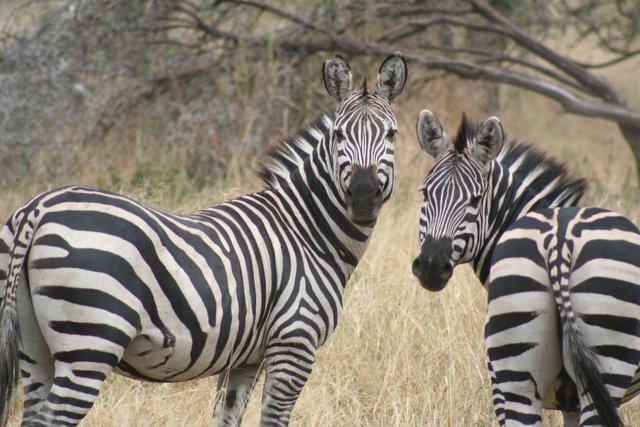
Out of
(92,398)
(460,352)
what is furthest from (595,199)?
(92,398)

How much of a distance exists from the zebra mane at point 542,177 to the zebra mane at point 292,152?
0.95 metres

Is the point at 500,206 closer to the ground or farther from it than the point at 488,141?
closer to the ground

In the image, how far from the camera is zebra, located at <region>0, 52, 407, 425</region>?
10.6 ft

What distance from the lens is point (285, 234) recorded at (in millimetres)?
4145

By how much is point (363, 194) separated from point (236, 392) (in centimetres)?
118

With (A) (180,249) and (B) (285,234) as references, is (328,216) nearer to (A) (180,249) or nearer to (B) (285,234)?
(B) (285,234)

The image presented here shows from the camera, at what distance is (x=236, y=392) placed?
4.27 metres

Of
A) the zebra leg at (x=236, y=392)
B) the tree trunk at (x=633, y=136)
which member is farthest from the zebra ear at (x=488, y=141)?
the tree trunk at (x=633, y=136)

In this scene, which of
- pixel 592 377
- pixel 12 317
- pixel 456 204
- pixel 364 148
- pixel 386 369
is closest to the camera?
pixel 592 377

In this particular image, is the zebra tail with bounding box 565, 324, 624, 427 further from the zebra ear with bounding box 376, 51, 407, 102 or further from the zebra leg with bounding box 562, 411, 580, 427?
the zebra ear with bounding box 376, 51, 407, 102

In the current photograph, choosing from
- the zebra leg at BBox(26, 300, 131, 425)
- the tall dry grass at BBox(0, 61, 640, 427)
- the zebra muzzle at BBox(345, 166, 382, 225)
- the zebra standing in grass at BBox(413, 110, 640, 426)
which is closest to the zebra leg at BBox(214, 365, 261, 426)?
the tall dry grass at BBox(0, 61, 640, 427)

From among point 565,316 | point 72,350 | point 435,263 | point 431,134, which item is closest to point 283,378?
point 435,263

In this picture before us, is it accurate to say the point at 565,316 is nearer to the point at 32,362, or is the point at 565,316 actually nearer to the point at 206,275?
the point at 206,275

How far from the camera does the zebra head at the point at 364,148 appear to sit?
411 cm
